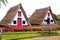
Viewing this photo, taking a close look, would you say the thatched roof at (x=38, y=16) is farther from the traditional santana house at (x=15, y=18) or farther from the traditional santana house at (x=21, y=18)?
the traditional santana house at (x=15, y=18)

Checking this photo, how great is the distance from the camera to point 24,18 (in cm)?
1083

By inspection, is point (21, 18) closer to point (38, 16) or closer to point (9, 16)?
point (9, 16)

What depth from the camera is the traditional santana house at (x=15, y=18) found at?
31.3 feet

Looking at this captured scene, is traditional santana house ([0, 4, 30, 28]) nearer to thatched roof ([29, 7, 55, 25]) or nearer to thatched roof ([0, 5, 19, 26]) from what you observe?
thatched roof ([0, 5, 19, 26])

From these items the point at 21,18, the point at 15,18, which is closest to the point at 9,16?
the point at 15,18

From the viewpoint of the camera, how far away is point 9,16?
10016 mm

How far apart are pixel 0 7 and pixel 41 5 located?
2.36 meters

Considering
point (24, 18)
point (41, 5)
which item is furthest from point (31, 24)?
point (41, 5)

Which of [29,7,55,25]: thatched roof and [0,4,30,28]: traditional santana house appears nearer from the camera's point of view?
[0,4,30,28]: traditional santana house

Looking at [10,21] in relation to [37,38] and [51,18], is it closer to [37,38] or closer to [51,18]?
[37,38]

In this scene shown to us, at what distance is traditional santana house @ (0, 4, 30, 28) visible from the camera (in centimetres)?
953

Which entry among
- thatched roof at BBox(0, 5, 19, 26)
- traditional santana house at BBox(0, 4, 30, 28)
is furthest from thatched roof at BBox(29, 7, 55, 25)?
thatched roof at BBox(0, 5, 19, 26)

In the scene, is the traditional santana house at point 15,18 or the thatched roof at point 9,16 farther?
the traditional santana house at point 15,18

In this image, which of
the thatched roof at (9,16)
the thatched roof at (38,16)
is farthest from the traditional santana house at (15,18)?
the thatched roof at (38,16)
